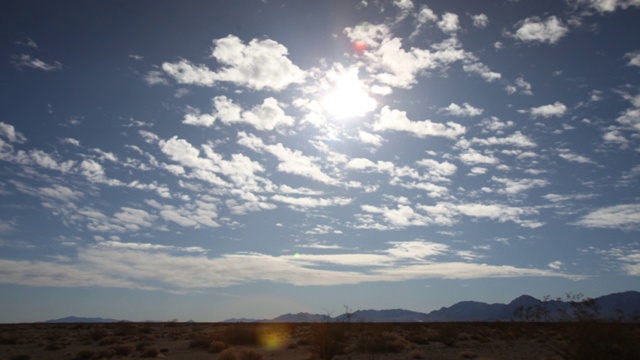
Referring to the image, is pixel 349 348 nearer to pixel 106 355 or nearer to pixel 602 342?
pixel 106 355

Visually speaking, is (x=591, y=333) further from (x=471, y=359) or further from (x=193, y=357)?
(x=193, y=357)

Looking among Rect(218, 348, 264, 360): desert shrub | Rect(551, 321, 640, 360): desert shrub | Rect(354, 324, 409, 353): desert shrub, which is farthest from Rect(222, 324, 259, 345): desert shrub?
Rect(551, 321, 640, 360): desert shrub

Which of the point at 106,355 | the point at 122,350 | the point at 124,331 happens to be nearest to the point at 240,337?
the point at 122,350

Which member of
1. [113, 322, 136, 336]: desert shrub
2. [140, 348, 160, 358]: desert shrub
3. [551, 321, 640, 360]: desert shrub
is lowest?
[140, 348, 160, 358]: desert shrub

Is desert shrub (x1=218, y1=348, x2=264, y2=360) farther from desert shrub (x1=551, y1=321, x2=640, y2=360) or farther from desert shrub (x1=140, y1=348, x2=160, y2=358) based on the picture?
desert shrub (x1=551, y1=321, x2=640, y2=360)

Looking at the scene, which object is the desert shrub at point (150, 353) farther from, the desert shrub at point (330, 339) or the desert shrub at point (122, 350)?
the desert shrub at point (330, 339)

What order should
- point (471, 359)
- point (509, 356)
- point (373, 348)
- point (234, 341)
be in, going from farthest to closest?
1. point (234, 341)
2. point (373, 348)
3. point (509, 356)
4. point (471, 359)

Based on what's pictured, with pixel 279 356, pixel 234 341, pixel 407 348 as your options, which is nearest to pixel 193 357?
pixel 279 356

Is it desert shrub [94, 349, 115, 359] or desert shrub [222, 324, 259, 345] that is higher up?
desert shrub [222, 324, 259, 345]

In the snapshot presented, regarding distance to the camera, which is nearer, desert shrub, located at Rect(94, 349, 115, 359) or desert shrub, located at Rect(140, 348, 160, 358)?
desert shrub, located at Rect(94, 349, 115, 359)

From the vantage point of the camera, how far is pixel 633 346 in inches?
479

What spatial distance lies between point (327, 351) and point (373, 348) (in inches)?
315

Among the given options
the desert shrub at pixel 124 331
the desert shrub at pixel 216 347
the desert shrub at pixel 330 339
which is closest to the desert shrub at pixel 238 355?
the desert shrub at pixel 330 339

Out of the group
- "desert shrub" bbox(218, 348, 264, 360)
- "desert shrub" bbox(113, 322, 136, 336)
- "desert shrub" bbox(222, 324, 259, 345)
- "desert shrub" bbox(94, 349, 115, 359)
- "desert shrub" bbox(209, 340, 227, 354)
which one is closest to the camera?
"desert shrub" bbox(218, 348, 264, 360)
